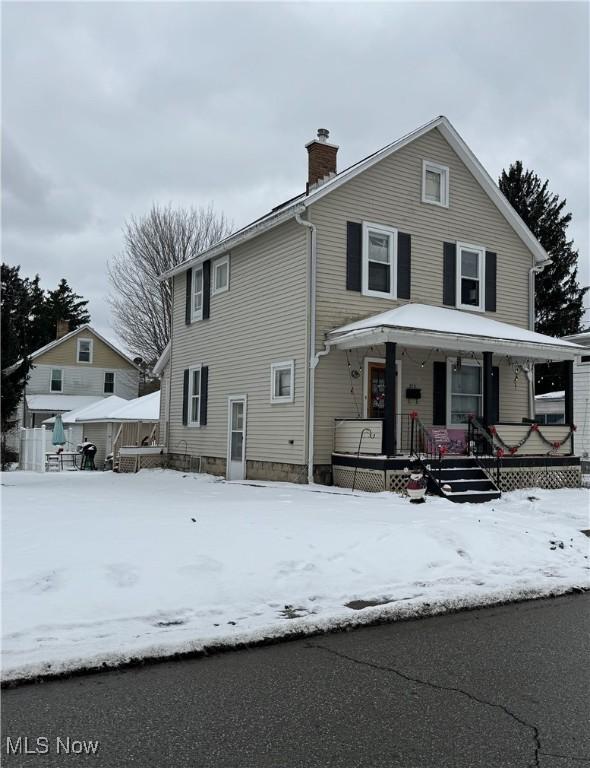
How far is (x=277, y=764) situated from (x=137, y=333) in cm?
3659

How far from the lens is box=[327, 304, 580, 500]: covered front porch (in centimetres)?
1366

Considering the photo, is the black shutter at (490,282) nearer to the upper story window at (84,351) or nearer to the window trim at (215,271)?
the window trim at (215,271)

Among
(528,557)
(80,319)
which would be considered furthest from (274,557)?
(80,319)

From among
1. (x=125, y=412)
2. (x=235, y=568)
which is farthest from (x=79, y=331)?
(x=235, y=568)

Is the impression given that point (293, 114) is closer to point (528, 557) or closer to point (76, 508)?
point (76, 508)

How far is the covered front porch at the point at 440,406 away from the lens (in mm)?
13664

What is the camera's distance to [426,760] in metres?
3.41

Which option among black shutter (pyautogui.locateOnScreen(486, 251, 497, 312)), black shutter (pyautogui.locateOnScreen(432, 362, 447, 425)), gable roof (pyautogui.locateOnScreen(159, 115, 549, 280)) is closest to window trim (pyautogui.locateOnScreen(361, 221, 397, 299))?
gable roof (pyautogui.locateOnScreen(159, 115, 549, 280))

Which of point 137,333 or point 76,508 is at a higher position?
point 137,333

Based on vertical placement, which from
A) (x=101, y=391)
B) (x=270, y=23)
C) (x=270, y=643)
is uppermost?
(x=270, y=23)

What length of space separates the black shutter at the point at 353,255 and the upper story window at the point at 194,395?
6416 millimetres

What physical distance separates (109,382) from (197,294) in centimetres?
2330

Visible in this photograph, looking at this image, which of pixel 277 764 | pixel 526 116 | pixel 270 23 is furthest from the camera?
pixel 526 116

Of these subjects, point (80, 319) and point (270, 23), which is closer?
point (270, 23)
